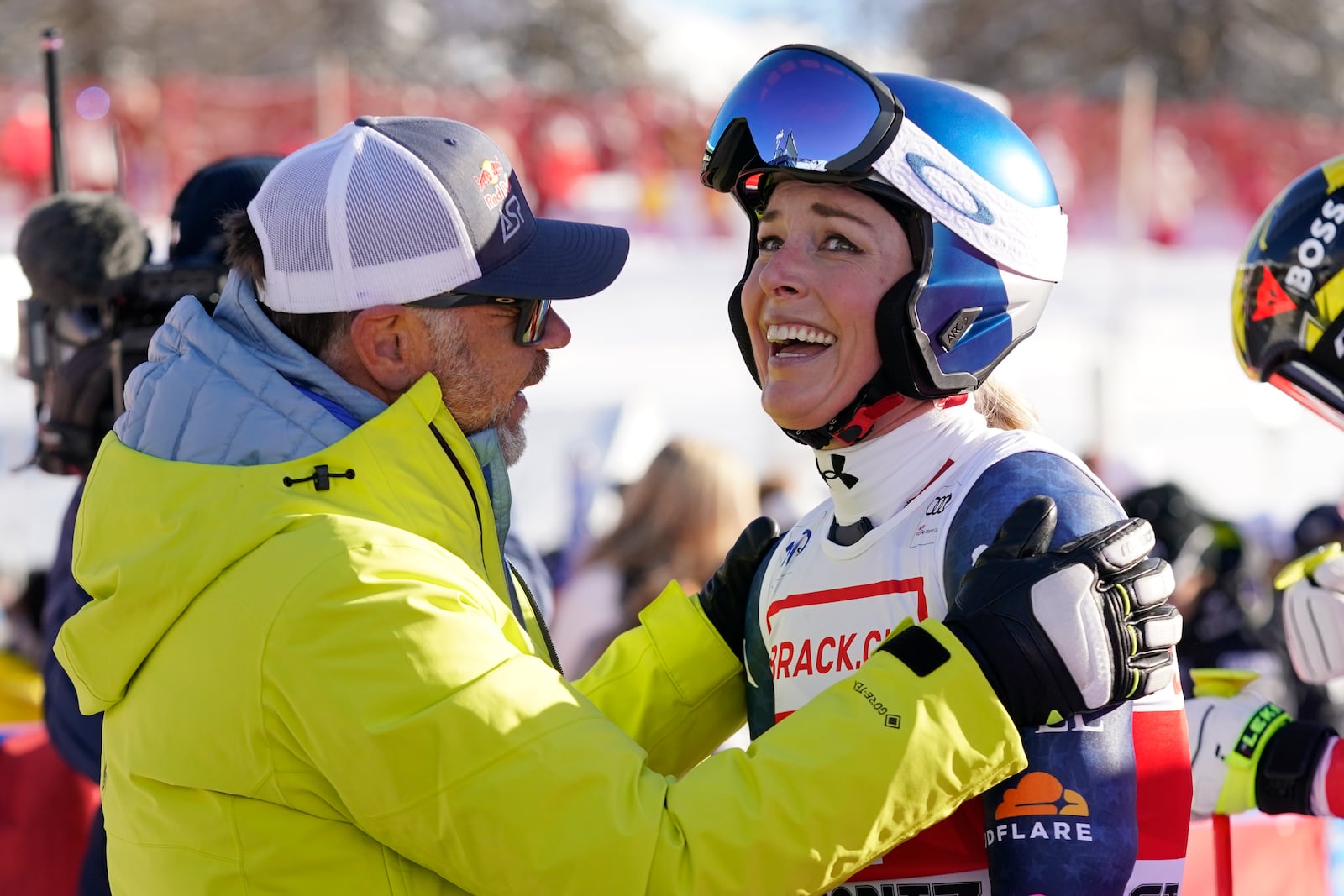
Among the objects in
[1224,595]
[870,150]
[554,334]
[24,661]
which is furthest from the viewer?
[1224,595]

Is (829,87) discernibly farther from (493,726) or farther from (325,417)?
(493,726)

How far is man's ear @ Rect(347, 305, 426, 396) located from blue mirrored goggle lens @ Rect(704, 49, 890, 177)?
66 cm

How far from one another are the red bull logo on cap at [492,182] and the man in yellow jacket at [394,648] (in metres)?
0.04

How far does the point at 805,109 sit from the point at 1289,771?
156 centimetres

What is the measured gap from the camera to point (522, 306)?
2471 mm

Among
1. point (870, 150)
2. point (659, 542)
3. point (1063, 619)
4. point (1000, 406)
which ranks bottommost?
Result: point (659, 542)

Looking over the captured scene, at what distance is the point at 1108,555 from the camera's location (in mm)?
1927

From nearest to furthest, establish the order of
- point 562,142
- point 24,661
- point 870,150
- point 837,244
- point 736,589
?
point 870,150 < point 837,244 < point 736,589 < point 24,661 < point 562,142

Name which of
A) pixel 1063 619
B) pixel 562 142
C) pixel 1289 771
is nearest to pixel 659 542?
pixel 1289 771

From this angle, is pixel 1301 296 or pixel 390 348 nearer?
pixel 390 348

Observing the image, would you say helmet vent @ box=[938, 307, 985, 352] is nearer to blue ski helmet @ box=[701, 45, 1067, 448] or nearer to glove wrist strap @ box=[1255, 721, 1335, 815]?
blue ski helmet @ box=[701, 45, 1067, 448]

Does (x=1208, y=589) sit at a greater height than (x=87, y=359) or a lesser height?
lesser

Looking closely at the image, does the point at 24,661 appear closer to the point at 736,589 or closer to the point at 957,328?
the point at 736,589

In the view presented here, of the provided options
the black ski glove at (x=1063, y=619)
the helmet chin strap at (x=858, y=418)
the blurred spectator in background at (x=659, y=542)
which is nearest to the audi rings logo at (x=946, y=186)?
the helmet chin strap at (x=858, y=418)
